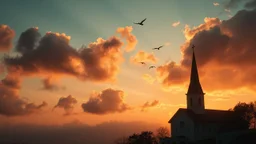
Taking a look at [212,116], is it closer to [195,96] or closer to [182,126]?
[195,96]

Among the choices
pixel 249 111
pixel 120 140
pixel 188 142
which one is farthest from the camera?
pixel 120 140

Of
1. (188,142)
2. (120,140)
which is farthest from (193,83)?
(120,140)

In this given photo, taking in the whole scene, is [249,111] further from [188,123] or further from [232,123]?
[188,123]

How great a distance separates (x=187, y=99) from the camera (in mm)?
87125

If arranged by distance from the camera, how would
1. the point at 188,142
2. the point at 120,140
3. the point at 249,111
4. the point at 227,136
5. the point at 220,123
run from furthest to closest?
the point at 120,140
the point at 249,111
the point at 220,123
the point at 188,142
the point at 227,136

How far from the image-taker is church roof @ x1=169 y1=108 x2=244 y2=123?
82500mm

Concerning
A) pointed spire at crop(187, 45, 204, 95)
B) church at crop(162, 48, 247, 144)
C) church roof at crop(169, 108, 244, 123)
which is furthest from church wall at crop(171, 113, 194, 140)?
pointed spire at crop(187, 45, 204, 95)

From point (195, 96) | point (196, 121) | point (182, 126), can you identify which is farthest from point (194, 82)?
point (182, 126)

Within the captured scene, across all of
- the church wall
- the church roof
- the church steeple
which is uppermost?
the church steeple

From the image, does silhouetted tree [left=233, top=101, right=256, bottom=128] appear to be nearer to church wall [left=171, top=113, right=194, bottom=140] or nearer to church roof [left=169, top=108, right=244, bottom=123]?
church roof [left=169, top=108, right=244, bottom=123]

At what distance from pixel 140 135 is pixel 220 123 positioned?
2538 centimetres

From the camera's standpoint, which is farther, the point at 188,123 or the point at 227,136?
the point at 188,123

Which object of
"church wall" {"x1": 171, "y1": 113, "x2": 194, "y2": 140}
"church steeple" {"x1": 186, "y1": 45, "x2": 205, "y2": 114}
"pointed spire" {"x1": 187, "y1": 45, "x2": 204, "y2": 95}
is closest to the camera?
"church wall" {"x1": 171, "y1": 113, "x2": 194, "y2": 140}

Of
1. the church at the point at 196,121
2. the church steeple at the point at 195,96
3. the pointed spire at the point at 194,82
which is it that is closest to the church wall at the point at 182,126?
the church at the point at 196,121
